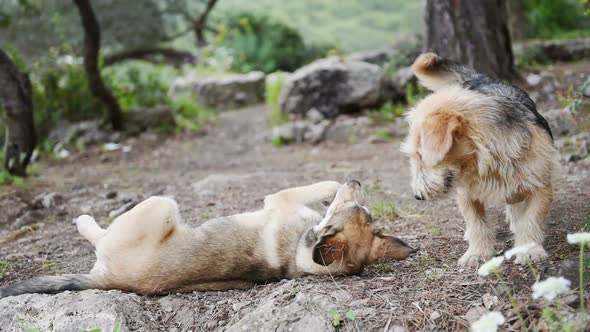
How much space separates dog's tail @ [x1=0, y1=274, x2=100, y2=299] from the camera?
14.0ft

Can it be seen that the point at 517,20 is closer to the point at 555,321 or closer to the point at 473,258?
the point at 473,258

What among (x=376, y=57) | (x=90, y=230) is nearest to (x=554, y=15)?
(x=376, y=57)

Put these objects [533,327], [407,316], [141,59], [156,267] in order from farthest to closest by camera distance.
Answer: [141,59] → [156,267] → [407,316] → [533,327]

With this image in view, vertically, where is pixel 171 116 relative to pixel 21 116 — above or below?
below

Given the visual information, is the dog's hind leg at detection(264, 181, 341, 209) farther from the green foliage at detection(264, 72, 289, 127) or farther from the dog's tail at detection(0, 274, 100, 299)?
the green foliage at detection(264, 72, 289, 127)

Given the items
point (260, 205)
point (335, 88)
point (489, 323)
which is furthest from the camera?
point (335, 88)

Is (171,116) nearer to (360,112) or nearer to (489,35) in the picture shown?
(360,112)

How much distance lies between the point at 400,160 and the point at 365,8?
1634 centimetres

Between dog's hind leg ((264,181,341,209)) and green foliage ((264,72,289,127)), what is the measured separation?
7.05m

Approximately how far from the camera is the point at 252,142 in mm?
11867

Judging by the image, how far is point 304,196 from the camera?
514 cm

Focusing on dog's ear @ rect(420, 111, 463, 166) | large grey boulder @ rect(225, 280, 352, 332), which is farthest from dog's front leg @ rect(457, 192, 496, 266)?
large grey boulder @ rect(225, 280, 352, 332)

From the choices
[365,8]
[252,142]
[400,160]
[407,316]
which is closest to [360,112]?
[252,142]

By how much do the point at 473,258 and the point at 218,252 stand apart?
192cm
